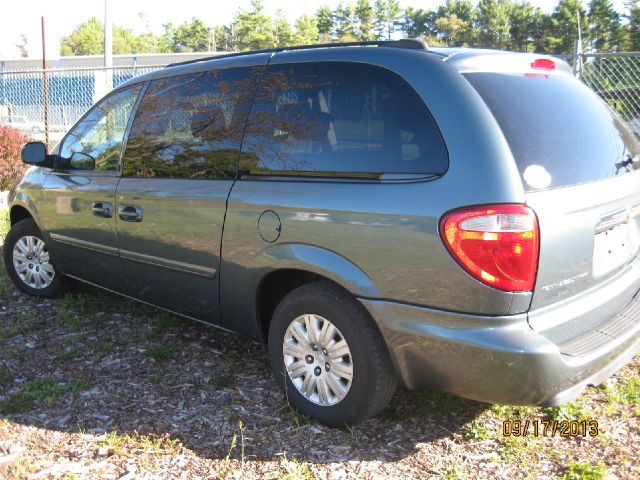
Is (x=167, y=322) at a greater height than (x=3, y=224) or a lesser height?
lesser

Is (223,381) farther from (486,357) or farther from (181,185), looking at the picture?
(486,357)

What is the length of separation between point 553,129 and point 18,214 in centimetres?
436

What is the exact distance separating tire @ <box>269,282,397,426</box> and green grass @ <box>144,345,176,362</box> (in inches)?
40.1

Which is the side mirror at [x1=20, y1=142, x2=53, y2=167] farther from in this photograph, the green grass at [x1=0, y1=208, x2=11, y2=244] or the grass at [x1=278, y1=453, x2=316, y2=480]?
the grass at [x1=278, y1=453, x2=316, y2=480]

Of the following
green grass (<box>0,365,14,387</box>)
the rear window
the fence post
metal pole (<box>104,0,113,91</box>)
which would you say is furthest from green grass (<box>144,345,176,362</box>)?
metal pole (<box>104,0,113,91</box>)

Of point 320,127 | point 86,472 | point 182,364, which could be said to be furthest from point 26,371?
point 320,127

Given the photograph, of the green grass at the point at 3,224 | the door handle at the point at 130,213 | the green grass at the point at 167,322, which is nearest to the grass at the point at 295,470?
the door handle at the point at 130,213

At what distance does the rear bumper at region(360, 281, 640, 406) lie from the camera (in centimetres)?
236

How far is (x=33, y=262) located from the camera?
500 cm

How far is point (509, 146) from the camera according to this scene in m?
2.42

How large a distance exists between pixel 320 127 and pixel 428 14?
100747 mm

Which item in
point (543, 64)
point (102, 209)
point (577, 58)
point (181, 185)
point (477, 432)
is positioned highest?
point (577, 58)

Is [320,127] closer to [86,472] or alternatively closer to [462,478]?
[462,478]
